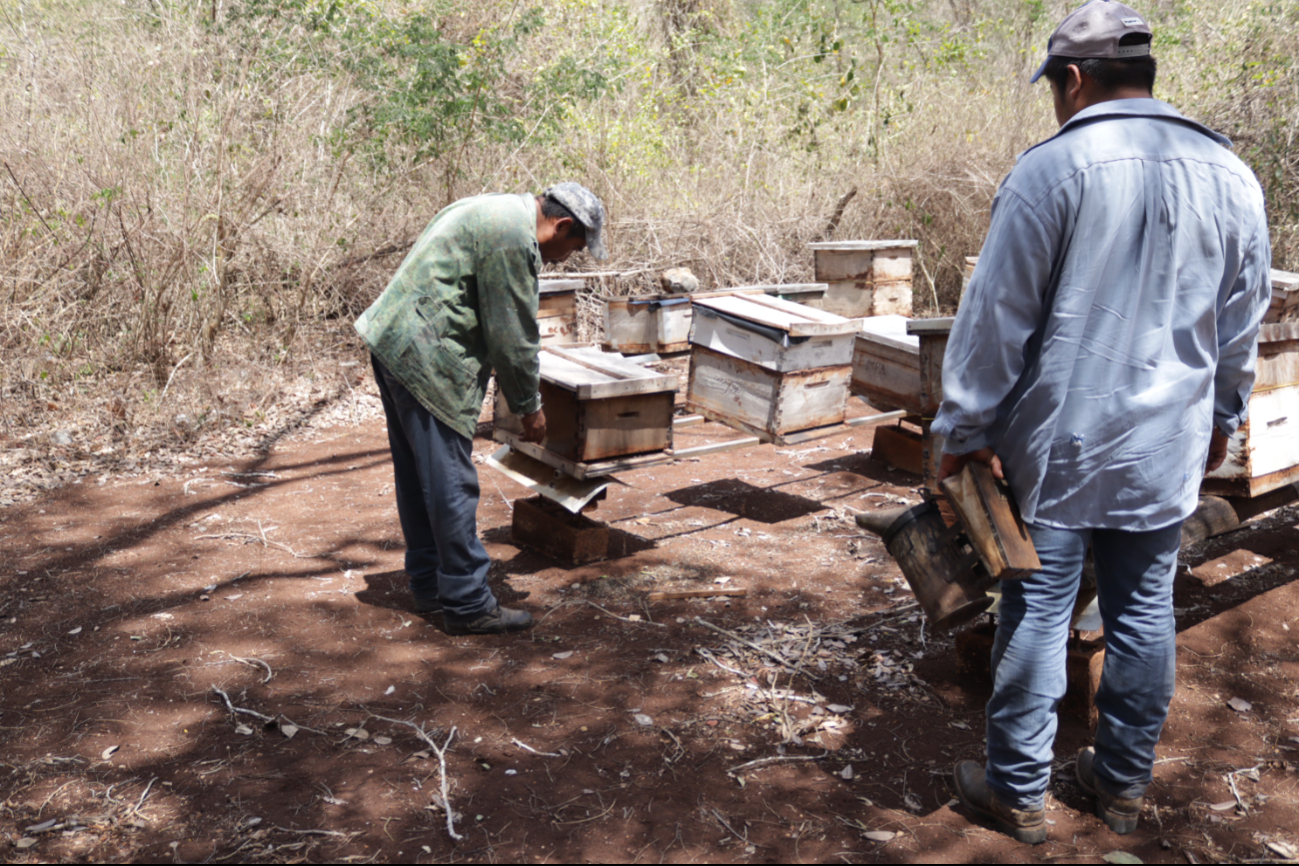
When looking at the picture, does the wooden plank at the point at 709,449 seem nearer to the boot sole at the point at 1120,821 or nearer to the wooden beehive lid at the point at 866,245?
the wooden beehive lid at the point at 866,245

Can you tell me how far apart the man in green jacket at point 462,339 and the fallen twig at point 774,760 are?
138 centimetres

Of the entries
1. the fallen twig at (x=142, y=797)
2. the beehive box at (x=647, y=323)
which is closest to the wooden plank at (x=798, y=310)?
the beehive box at (x=647, y=323)

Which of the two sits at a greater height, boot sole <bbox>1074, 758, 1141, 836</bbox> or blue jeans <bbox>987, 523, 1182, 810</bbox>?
blue jeans <bbox>987, 523, 1182, 810</bbox>

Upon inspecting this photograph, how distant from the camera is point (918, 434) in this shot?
6402 mm

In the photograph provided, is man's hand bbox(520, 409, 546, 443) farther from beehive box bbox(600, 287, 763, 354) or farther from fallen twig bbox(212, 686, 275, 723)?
beehive box bbox(600, 287, 763, 354)

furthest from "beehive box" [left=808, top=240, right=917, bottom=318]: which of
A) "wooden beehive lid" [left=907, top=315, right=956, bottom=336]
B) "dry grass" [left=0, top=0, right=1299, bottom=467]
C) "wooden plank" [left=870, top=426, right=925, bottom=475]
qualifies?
"wooden beehive lid" [left=907, top=315, right=956, bottom=336]

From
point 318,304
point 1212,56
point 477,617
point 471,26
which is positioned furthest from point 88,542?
point 1212,56

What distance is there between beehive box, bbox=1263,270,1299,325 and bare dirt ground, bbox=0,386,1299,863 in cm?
117

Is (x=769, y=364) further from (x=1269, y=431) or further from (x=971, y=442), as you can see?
(x=971, y=442)

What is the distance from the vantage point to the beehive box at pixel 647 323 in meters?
6.42

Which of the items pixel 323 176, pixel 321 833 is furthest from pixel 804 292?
pixel 321 833

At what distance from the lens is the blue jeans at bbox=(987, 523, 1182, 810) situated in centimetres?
255

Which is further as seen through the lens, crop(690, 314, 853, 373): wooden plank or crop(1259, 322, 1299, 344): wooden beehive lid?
crop(690, 314, 853, 373): wooden plank

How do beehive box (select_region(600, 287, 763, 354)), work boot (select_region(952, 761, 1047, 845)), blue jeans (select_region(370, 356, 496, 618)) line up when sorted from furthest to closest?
1. beehive box (select_region(600, 287, 763, 354))
2. blue jeans (select_region(370, 356, 496, 618))
3. work boot (select_region(952, 761, 1047, 845))
